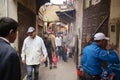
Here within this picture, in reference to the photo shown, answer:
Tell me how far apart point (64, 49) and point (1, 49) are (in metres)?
15.9

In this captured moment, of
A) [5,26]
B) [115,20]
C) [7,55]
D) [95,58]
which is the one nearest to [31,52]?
[115,20]

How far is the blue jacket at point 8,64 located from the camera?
107 inches

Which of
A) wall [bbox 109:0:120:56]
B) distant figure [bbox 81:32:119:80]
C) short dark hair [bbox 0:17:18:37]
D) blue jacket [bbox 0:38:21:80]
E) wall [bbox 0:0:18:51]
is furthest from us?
wall [bbox 0:0:18:51]

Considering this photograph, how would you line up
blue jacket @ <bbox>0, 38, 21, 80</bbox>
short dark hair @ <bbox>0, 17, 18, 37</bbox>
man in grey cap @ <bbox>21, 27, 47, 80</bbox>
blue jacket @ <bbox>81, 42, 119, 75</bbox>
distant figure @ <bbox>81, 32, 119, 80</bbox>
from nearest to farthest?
blue jacket @ <bbox>0, 38, 21, 80</bbox> < short dark hair @ <bbox>0, 17, 18, 37</bbox> < blue jacket @ <bbox>81, 42, 119, 75</bbox> < distant figure @ <bbox>81, 32, 119, 80</bbox> < man in grey cap @ <bbox>21, 27, 47, 80</bbox>

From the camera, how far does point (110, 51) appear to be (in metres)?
5.11

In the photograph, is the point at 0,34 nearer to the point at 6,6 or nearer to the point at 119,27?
the point at 119,27

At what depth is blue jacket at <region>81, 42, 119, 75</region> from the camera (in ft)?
16.6

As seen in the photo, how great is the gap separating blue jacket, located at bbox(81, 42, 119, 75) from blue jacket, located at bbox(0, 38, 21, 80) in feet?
8.52

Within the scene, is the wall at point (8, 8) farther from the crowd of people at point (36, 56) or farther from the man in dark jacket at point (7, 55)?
the man in dark jacket at point (7, 55)

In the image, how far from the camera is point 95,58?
5371 mm

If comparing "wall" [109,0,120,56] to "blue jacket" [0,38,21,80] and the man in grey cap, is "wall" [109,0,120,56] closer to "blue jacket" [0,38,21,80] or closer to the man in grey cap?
the man in grey cap

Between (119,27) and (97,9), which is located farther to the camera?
(97,9)

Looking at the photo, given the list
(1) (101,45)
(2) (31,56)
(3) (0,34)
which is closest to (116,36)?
(1) (101,45)

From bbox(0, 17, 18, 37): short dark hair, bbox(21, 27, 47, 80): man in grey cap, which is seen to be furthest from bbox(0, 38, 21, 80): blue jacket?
bbox(21, 27, 47, 80): man in grey cap
